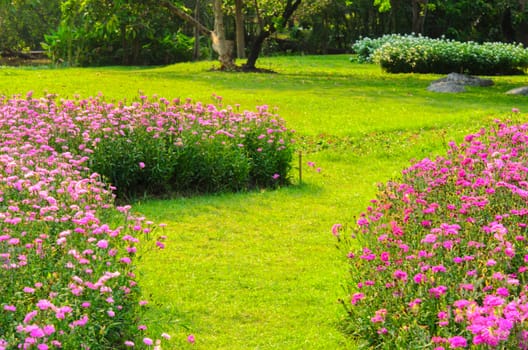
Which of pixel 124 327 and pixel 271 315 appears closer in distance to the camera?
pixel 124 327

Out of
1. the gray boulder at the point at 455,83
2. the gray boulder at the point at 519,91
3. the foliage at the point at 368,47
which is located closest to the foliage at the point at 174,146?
the gray boulder at the point at 455,83

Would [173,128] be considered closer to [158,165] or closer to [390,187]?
[158,165]

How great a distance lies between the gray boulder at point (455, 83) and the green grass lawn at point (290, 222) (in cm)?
107

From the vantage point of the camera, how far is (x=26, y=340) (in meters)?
3.61

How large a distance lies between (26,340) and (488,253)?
270cm

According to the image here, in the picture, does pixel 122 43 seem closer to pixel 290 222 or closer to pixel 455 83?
pixel 455 83

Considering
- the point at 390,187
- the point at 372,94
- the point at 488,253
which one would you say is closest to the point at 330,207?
the point at 390,187

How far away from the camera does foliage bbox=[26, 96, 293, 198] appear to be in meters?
9.48

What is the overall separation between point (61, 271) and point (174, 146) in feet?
17.1

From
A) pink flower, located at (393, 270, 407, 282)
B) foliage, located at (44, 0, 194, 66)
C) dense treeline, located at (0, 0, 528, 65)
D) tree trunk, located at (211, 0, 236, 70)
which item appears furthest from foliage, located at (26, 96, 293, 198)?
foliage, located at (44, 0, 194, 66)

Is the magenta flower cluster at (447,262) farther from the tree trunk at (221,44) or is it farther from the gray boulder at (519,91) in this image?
the tree trunk at (221,44)

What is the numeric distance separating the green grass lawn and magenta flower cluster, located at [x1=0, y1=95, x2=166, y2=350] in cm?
75

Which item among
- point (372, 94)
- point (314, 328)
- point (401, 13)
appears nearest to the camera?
point (314, 328)

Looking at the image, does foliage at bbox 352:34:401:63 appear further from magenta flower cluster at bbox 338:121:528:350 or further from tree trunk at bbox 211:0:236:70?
magenta flower cluster at bbox 338:121:528:350
